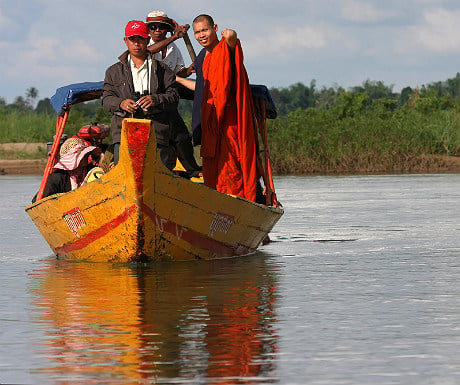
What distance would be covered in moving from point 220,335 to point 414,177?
2650 cm

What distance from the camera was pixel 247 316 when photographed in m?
7.83

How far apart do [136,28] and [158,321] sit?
3681mm

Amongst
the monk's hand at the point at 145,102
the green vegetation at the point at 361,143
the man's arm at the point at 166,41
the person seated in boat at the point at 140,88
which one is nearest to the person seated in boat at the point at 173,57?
the man's arm at the point at 166,41

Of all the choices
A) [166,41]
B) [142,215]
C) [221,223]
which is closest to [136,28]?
[166,41]

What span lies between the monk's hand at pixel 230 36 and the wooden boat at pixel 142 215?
1478 millimetres

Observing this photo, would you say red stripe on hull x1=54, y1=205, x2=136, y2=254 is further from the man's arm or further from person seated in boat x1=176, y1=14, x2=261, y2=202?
the man's arm

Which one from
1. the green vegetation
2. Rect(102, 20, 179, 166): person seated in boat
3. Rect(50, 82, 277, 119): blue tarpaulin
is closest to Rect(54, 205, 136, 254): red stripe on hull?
Rect(102, 20, 179, 166): person seated in boat

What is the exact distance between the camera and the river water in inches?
238

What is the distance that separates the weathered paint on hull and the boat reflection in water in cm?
17

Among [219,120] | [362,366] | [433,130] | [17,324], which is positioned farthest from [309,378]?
[433,130]

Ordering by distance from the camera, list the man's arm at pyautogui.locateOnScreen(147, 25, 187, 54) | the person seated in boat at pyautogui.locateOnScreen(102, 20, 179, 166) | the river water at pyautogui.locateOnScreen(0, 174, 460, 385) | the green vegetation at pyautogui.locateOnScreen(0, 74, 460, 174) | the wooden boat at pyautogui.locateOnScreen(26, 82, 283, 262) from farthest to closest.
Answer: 1. the green vegetation at pyautogui.locateOnScreen(0, 74, 460, 174)
2. the man's arm at pyautogui.locateOnScreen(147, 25, 187, 54)
3. the person seated in boat at pyautogui.locateOnScreen(102, 20, 179, 166)
4. the wooden boat at pyautogui.locateOnScreen(26, 82, 283, 262)
5. the river water at pyautogui.locateOnScreen(0, 174, 460, 385)

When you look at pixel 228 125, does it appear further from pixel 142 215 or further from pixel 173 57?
pixel 142 215

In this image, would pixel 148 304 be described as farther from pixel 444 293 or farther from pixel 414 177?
pixel 414 177

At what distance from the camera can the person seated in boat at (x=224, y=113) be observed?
37.6ft
